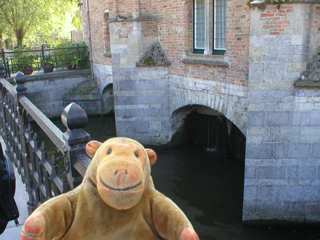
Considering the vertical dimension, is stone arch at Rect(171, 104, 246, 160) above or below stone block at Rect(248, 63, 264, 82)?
below

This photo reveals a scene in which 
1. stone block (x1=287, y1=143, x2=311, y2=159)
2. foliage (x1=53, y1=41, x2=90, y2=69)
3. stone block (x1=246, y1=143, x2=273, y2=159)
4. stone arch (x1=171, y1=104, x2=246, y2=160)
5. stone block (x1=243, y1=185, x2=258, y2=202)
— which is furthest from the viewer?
foliage (x1=53, y1=41, x2=90, y2=69)

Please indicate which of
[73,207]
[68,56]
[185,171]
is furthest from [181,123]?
[73,207]

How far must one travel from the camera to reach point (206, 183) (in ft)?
33.1

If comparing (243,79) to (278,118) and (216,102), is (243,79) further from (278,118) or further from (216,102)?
(278,118)

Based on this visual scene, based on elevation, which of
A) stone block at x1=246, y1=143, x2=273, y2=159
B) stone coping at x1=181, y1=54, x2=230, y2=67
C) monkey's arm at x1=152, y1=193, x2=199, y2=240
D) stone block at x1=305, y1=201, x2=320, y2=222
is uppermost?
stone coping at x1=181, y1=54, x2=230, y2=67

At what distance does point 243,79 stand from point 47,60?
11.4m

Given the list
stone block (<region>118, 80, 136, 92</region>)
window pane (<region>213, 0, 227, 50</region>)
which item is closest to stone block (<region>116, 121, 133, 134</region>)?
stone block (<region>118, 80, 136, 92</region>)

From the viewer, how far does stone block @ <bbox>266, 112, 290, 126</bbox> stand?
703cm

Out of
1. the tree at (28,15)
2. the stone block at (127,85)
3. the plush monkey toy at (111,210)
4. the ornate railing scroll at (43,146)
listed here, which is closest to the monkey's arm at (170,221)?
the plush monkey toy at (111,210)

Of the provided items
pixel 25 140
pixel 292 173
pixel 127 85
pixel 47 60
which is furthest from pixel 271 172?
pixel 47 60

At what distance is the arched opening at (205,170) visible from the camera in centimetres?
862

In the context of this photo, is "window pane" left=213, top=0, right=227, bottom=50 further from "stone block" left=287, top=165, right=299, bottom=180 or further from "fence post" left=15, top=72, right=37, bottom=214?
"fence post" left=15, top=72, right=37, bottom=214

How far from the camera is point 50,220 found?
4.99 feet

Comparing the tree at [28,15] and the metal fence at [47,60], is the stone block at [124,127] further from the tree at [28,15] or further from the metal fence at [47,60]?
the tree at [28,15]
